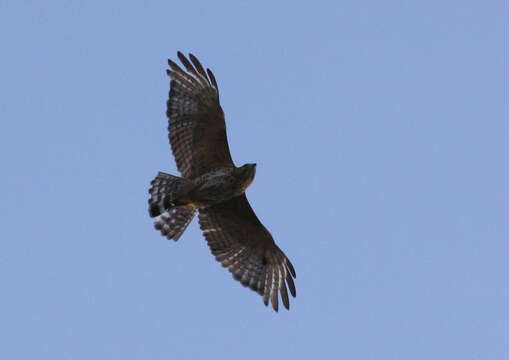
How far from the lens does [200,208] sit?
724 inches

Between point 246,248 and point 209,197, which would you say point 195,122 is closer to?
point 209,197

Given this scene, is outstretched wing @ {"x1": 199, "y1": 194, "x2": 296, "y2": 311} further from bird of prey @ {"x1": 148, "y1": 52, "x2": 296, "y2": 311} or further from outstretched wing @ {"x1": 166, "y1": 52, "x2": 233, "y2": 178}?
outstretched wing @ {"x1": 166, "y1": 52, "x2": 233, "y2": 178}

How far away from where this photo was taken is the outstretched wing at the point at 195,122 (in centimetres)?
1816

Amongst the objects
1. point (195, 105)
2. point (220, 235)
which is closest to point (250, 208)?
point (220, 235)

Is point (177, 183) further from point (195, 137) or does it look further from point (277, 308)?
point (277, 308)

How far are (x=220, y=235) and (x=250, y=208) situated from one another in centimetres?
73

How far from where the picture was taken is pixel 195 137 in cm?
1825

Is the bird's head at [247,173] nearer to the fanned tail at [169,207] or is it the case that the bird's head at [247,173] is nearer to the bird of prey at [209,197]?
the bird of prey at [209,197]

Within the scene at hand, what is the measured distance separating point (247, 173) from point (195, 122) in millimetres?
1466

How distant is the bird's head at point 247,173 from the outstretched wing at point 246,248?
2.06 feet

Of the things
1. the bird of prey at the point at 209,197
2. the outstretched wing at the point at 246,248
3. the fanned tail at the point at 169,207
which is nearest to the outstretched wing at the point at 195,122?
the bird of prey at the point at 209,197

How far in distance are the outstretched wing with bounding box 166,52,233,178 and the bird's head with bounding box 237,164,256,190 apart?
691 mm

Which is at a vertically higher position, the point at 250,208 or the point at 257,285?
the point at 250,208

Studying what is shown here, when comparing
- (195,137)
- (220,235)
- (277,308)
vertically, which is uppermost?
(195,137)
